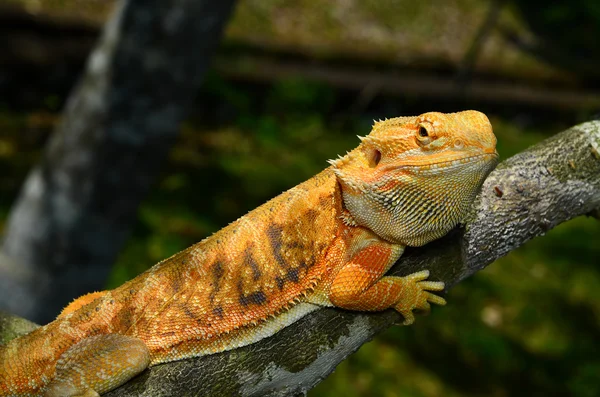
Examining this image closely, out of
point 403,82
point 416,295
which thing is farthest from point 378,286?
point 403,82

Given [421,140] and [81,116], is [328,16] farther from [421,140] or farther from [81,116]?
[421,140]

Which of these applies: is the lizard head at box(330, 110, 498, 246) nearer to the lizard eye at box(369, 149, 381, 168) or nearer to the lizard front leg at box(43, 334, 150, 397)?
the lizard eye at box(369, 149, 381, 168)

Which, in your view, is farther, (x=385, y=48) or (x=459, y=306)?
(x=385, y=48)

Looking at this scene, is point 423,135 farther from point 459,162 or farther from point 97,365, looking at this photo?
point 97,365

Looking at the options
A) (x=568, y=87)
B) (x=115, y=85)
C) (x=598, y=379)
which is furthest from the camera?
(x=568, y=87)

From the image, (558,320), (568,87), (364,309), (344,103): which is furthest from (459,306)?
(568,87)

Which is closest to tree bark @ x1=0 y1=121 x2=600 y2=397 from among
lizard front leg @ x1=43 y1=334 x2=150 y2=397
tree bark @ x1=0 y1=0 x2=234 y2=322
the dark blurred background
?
lizard front leg @ x1=43 y1=334 x2=150 y2=397
